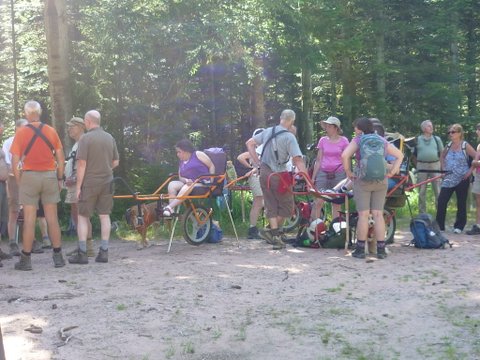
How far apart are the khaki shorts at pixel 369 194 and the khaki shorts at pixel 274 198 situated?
1212 millimetres

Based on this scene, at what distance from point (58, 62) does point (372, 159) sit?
7.23 m

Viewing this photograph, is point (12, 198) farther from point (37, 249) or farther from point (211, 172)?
point (211, 172)

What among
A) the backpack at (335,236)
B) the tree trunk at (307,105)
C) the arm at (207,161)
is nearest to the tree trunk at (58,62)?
the arm at (207,161)

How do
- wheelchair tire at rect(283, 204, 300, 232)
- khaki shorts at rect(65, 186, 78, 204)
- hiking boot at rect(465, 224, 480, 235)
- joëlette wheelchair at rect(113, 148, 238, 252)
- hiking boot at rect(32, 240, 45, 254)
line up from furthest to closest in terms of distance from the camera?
Result: wheelchair tire at rect(283, 204, 300, 232) < hiking boot at rect(465, 224, 480, 235) < hiking boot at rect(32, 240, 45, 254) < joëlette wheelchair at rect(113, 148, 238, 252) < khaki shorts at rect(65, 186, 78, 204)

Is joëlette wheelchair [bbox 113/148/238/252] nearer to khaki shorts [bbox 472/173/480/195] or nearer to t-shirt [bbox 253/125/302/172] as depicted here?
t-shirt [bbox 253/125/302/172]

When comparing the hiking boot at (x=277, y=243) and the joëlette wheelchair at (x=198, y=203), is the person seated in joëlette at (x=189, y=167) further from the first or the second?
the hiking boot at (x=277, y=243)

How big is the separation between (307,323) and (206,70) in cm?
1717

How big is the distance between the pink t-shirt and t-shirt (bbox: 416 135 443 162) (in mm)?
2506

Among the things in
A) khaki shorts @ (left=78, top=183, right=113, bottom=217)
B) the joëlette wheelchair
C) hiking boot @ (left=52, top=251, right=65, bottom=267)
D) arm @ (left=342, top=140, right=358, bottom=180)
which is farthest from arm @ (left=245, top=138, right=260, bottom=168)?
hiking boot @ (left=52, top=251, right=65, bottom=267)

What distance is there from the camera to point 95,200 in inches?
334

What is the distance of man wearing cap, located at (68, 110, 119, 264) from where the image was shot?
8.35 meters

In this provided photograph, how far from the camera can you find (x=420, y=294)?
6602 millimetres

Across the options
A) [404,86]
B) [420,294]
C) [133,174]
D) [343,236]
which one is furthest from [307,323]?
[404,86]

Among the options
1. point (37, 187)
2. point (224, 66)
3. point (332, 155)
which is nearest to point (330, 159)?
point (332, 155)
